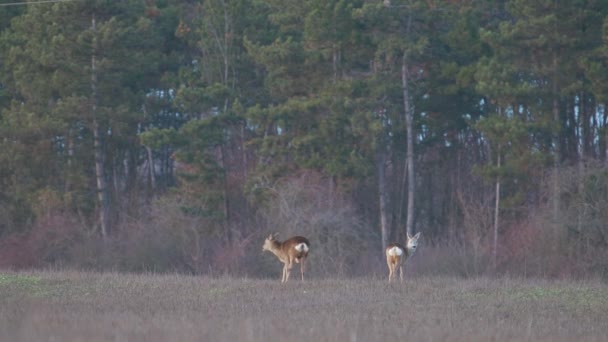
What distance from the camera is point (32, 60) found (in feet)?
140

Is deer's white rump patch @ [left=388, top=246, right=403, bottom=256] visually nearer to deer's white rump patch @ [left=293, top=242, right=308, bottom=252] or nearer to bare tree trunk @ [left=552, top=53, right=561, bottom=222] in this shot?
deer's white rump patch @ [left=293, top=242, right=308, bottom=252]

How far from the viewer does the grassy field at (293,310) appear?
46.8 ft

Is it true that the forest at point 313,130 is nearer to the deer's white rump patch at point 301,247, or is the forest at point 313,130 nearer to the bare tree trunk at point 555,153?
the bare tree trunk at point 555,153

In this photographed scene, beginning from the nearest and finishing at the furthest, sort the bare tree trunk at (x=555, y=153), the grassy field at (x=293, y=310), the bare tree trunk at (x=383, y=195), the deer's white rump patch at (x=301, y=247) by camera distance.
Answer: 1. the grassy field at (x=293, y=310)
2. the deer's white rump patch at (x=301, y=247)
3. the bare tree trunk at (x=555, y=153)
4. the bare tree trunk at (x=383, y=195)

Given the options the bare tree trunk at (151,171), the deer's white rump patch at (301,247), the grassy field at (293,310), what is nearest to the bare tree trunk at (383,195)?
the bare tree trunk at (151,171)

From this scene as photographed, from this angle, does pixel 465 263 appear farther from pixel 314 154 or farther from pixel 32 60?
pixel 32 60

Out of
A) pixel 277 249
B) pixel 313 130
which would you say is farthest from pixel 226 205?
pixel 277 249

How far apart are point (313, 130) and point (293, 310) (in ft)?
74.9

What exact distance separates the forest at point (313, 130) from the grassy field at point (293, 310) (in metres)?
11.5

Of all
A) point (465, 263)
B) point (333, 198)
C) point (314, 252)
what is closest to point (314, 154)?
point (333, 198)

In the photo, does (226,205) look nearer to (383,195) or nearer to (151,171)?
(383,195)

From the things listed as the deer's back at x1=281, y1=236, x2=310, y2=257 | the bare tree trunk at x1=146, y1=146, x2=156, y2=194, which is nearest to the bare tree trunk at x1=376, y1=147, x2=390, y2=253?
the bare tree trunk at x1=146, y1=146, x2=156, y2=194

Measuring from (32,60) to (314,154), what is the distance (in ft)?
42.9

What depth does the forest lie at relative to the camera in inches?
1446
